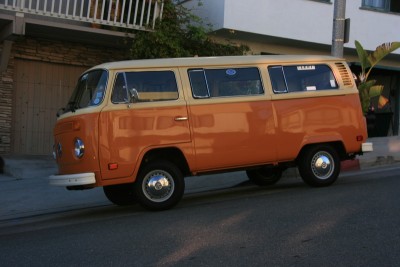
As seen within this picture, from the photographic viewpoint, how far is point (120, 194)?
8930 mm

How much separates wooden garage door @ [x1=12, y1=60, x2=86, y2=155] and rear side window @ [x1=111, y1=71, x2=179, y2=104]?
22.2 ft

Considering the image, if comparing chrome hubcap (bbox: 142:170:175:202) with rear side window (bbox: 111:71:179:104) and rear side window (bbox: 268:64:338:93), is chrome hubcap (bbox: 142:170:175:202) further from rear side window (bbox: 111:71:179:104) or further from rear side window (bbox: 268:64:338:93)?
rear side window (bbox: 268:64:338:93)

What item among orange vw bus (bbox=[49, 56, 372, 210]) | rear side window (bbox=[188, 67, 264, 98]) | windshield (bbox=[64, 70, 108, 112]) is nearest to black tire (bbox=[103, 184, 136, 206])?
orange vw bus (bbox=[49, 56, 372, 210])

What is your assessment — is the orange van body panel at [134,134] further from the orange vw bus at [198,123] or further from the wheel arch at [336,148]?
the wheel arch at [336,148]

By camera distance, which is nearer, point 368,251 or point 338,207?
point 368,251

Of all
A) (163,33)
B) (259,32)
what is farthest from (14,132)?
(259,32)

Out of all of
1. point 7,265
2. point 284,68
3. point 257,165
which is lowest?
→ point 7,265

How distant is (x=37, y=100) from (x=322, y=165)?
8027 millimetres

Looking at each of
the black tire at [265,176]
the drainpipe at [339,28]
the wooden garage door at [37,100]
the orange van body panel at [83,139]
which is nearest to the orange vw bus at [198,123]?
the orange van body panel at [83,139]

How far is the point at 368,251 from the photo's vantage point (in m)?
5.40

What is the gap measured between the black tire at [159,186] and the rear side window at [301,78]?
2229 millimetres

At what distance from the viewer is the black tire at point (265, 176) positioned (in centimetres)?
1003

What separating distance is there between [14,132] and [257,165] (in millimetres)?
7495

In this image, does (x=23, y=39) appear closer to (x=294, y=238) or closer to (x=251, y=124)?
(x=251, y=124)
